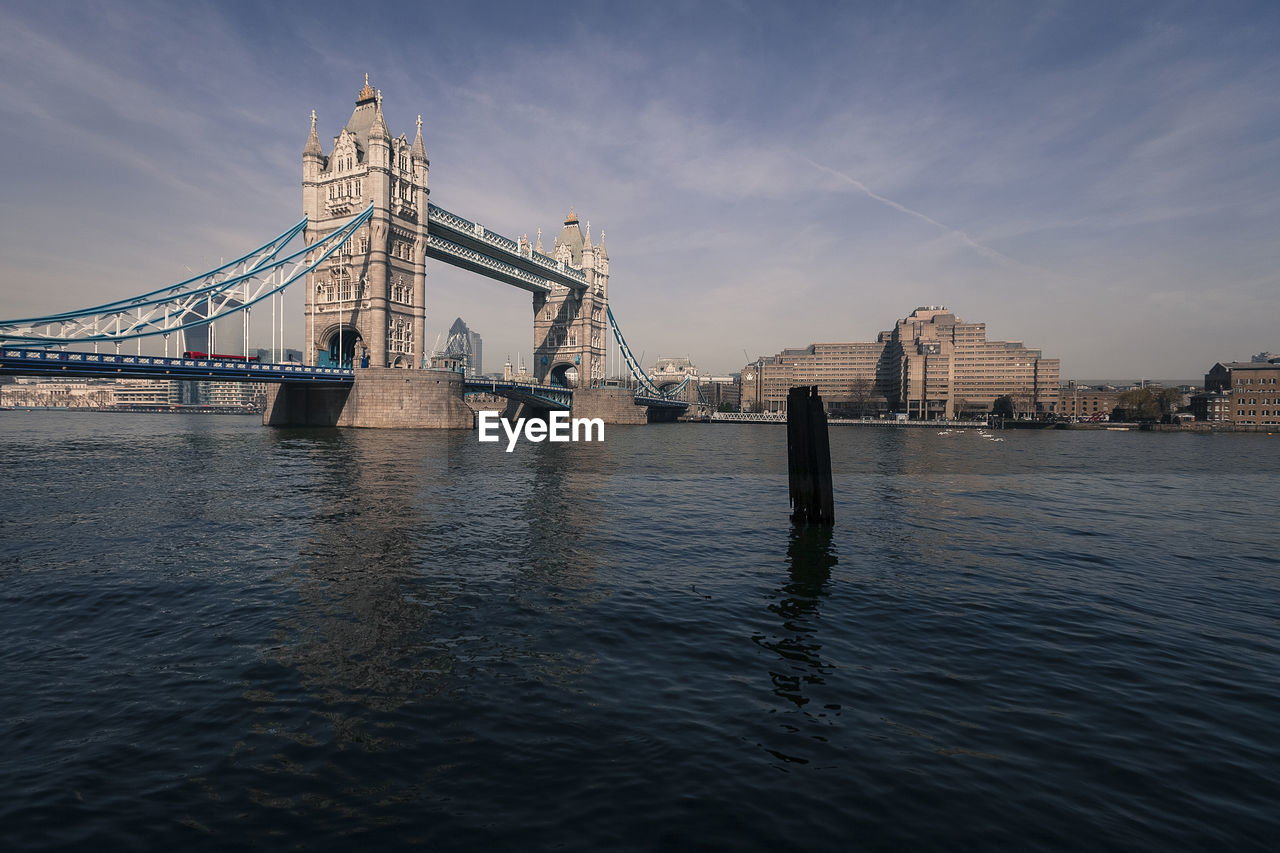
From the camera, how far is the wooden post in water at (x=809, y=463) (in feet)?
68.0

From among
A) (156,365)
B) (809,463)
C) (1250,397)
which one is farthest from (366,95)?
(1250,397)

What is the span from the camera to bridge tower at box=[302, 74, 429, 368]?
83375 millimetres

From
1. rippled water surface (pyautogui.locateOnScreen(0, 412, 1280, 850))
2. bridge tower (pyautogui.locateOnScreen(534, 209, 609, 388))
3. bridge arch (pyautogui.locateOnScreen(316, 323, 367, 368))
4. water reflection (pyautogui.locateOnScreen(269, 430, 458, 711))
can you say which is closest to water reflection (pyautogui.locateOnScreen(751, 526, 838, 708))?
rippled water surface (pyautogui.locateOnScreen(0, 412, 1280, 850))

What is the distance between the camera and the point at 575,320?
13488 cm

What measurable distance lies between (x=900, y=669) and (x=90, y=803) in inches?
398

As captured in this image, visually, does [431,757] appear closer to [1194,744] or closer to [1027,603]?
[1194,744]

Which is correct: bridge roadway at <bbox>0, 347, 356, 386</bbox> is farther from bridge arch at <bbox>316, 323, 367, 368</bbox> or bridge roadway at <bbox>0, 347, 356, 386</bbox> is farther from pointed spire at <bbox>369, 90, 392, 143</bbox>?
pointed spire at <bbox>369, 90, 392, 143</bbox>

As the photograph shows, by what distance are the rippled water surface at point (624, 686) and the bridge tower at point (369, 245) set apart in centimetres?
6854

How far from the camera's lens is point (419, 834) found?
18.8 ft

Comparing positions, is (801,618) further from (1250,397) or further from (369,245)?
(1250,397)

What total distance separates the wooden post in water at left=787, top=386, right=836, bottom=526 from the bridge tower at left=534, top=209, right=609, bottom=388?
111054 millimetres

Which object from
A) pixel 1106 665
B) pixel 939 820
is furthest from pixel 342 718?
pixel 1106 665

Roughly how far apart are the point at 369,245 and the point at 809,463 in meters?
80.5

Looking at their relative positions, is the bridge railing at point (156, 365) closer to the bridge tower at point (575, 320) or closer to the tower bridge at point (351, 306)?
the tower bridge at point (351, 306)
